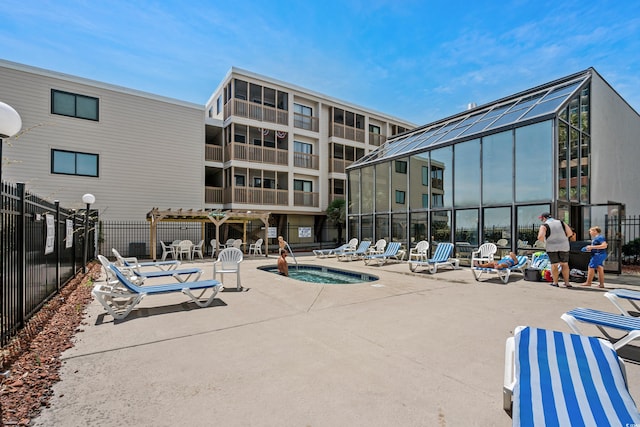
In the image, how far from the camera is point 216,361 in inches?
139

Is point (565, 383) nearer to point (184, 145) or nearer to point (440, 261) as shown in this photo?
point (440, 261)

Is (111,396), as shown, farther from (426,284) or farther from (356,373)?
(426,284)

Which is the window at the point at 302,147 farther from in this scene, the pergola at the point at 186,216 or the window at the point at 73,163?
the window at the point at 73,163

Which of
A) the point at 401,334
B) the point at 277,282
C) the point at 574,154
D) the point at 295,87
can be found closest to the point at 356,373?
the point at 401,334

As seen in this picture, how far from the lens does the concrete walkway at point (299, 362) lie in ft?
8.38

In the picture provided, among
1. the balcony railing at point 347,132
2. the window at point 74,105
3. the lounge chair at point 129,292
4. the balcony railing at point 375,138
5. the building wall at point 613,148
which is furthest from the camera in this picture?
the balcony railing at point 375,138

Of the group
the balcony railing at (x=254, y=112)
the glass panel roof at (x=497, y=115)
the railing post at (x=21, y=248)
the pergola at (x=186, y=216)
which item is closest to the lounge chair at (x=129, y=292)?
the railing post at (x=21, y=248)

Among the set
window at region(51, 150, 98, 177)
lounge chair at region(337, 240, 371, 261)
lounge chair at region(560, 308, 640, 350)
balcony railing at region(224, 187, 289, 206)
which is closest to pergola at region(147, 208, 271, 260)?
balcony railing at region(224, 187, 289, 206)

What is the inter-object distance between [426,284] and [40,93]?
18.8 meters

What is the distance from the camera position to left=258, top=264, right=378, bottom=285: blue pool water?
1068 cm

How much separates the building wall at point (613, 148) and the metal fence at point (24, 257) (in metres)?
15.7

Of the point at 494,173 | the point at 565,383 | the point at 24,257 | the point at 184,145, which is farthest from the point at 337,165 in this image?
the point at 565,383

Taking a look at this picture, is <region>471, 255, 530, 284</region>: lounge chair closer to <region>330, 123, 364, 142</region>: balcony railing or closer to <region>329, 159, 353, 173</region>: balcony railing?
<region>329, 159, 353, 173</region>: balcony railing

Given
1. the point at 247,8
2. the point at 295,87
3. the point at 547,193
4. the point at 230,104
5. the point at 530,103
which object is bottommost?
the point at 547,193
